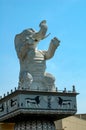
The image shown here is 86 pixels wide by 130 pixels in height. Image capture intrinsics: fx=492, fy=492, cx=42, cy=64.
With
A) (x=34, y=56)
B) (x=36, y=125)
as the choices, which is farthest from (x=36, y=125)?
(x=34, y=56)

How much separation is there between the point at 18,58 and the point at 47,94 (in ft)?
11.8

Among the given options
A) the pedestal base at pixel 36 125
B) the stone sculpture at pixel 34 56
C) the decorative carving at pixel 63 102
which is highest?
the stone sculpture at pixel 34 56

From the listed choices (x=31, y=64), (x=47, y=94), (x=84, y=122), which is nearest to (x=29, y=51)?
(x=31, y=64)

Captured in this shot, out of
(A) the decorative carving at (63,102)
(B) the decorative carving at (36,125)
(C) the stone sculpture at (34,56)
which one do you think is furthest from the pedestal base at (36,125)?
(C) the stone sculpture at (34,56)

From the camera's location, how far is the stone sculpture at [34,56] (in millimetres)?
30484

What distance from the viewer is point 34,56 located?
31.1 m

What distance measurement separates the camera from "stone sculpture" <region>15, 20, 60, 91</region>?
30.5 metres

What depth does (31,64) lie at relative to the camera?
30922 mm

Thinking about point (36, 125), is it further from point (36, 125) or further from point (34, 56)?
point (34, 56)

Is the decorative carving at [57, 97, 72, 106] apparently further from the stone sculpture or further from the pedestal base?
the pedestal base

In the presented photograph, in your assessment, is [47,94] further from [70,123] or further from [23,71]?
[70,123]

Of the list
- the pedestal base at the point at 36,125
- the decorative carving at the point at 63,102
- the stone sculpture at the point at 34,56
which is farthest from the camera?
the stone sculpture at the point at 34,56

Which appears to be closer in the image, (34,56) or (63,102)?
(63,102)

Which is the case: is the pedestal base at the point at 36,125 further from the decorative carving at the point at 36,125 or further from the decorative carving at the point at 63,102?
the decorative carving at the point at 63,102
